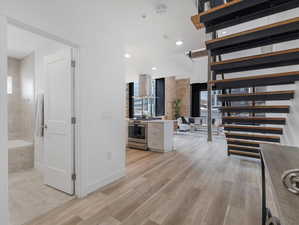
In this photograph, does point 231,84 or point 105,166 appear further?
point 105,166

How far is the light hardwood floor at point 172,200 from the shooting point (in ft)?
5.50

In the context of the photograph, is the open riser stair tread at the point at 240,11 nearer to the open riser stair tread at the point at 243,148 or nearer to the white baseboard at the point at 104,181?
the white baseboard at the point at 104,181

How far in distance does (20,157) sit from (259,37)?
4.45 m

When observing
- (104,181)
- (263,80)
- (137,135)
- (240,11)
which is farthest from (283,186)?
(137,135)

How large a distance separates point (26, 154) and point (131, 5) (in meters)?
3.50

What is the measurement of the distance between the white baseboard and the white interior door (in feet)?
0.80

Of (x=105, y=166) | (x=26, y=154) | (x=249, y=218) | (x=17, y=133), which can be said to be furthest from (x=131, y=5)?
(x=17, y=133)

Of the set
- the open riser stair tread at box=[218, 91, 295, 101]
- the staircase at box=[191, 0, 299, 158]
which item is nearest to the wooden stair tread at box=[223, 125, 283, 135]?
the staircase at box=[191, 0, 299, 158]

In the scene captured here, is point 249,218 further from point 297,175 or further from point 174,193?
point 297,175

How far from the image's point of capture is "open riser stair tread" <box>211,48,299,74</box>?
1.64m

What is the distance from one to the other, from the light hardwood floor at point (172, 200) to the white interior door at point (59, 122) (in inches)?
19.6

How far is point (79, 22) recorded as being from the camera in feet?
6.79

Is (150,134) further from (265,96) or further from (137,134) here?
(265,96)

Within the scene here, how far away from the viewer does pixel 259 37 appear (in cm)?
163
